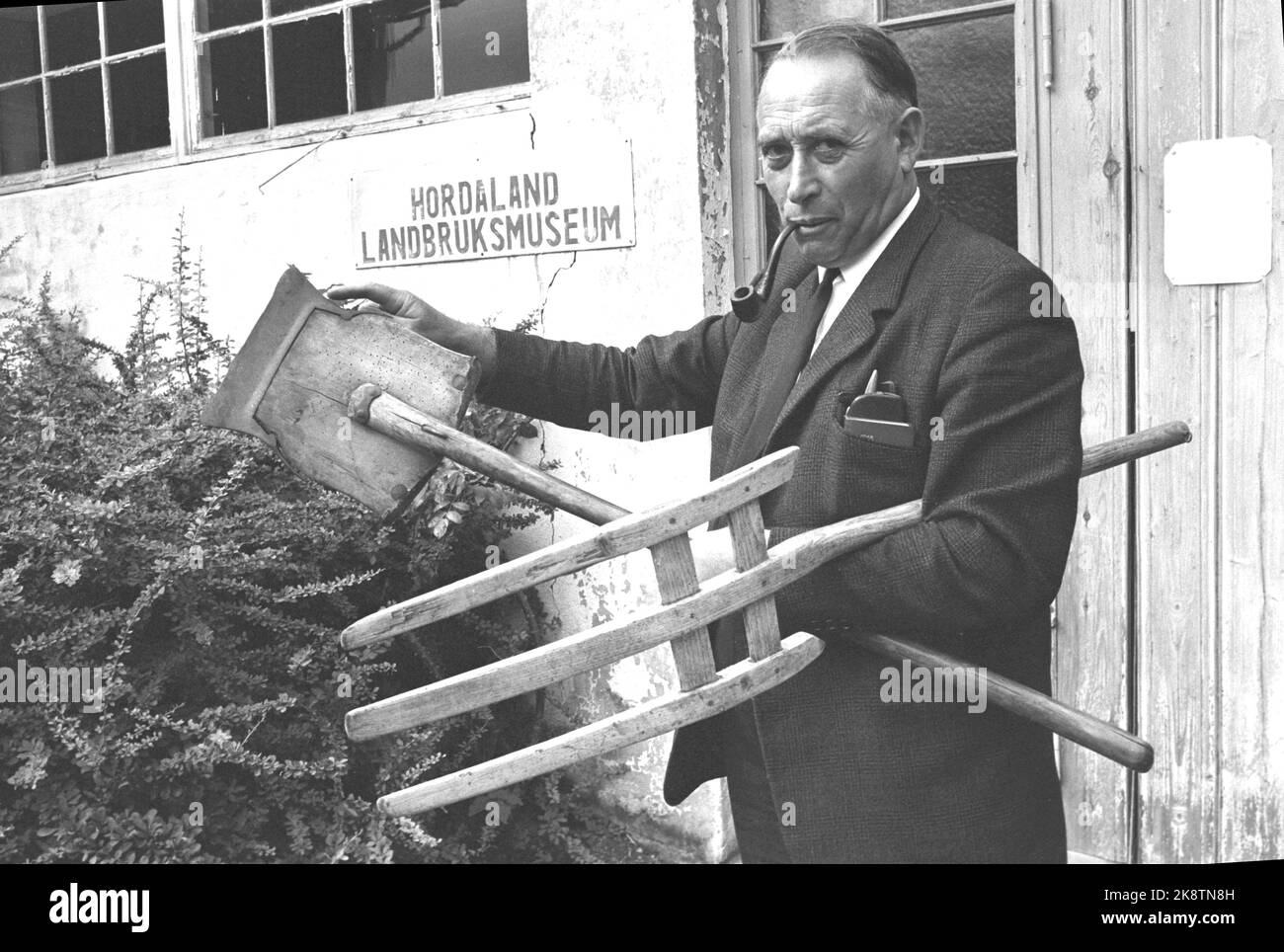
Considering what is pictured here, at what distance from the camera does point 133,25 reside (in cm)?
439

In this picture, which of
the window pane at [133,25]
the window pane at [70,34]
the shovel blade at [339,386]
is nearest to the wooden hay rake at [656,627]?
the shovel blade at [339,386]

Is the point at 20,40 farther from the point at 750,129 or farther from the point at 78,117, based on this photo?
the point at 750,129

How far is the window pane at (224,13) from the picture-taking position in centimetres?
403

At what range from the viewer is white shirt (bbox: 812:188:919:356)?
6.00 feet

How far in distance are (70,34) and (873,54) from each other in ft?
12.5

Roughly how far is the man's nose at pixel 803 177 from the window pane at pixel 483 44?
1.81 metres

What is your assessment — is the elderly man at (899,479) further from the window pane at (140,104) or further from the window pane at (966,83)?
the window pane at (140,104)

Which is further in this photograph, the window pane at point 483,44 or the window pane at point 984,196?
the window pane at point 483,44

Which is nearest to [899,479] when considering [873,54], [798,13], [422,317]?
[873,54]

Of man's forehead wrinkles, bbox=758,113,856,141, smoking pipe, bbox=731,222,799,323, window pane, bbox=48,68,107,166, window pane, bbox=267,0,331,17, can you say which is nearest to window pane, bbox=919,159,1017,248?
smoking pipe, bbox=731,222,799,323

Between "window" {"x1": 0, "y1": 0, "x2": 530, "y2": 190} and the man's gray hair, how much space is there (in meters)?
1.75

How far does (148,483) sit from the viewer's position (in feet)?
9.49

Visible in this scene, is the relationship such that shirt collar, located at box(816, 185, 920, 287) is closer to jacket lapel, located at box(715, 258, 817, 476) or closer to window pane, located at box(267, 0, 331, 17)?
jacket lapel, located at box(715, 258, 817, 476)

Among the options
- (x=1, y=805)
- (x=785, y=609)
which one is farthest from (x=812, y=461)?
(x=1, y=805)
